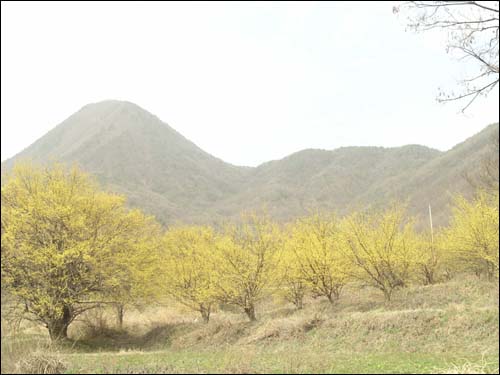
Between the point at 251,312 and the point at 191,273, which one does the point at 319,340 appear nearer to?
the point at 251,312

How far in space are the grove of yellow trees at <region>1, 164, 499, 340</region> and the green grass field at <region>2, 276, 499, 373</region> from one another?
5.45ft

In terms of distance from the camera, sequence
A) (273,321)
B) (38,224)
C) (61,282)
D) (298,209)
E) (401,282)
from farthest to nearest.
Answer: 1. (298,209)
2. (401,282)
3. (273,321)
4. (61,282)
5. (38,224)

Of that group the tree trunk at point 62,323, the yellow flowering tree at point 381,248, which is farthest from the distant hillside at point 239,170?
the tree trunk at point 62,323

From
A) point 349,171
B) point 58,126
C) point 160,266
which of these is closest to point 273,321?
point 160,266

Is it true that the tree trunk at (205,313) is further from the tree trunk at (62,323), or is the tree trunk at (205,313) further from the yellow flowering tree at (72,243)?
the tree trunk at (62,323)

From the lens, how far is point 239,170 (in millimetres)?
140625

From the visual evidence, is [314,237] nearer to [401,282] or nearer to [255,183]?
[401,282]

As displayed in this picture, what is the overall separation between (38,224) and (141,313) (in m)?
16.7

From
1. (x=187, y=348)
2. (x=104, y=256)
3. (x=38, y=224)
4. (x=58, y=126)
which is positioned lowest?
A: (x=187, y=348)

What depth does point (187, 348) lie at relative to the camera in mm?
21672

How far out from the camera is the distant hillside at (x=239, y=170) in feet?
286

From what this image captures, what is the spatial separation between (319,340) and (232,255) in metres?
7.26

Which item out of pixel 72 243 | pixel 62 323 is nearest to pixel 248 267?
pixel 72 243

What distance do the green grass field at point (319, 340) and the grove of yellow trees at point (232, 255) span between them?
1660 mm
